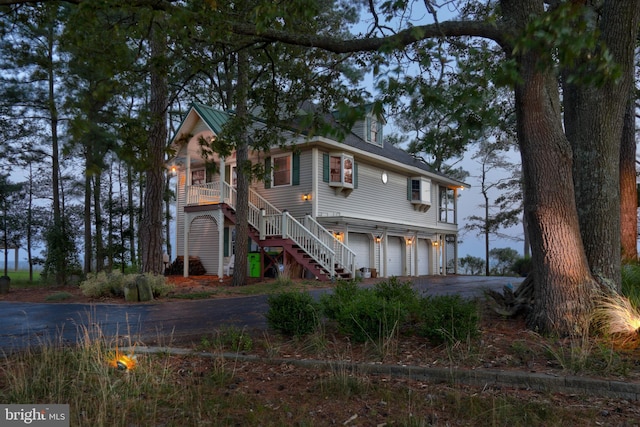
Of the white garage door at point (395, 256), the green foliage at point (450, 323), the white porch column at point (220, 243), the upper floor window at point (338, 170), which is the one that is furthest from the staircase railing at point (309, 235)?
the green foliage at point (450, 323)

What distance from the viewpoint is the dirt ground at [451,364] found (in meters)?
3.39

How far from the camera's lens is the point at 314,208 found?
18.4 metres

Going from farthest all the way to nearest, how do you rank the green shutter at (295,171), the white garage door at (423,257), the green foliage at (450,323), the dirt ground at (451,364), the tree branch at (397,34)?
the white garage door at (423,257) → the green shutter at (295,171) → the tree branch at (397,34) → the green foliage at (450,323) → the dirt ground at (451,364)

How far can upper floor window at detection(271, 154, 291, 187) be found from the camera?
19.6m

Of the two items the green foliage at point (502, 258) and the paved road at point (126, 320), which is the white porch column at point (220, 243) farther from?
the green foliage at point (502, 258)

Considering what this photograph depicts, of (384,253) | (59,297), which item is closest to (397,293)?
(59,297)

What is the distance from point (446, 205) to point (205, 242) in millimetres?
14172

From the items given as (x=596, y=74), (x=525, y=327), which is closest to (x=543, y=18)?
(x=596, y=74)

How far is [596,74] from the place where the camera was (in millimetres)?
3475

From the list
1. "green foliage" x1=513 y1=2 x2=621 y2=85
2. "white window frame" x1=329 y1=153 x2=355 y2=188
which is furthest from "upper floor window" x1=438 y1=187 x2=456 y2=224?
"green foliage" x1=513 y1=2 x2=621 y2=85

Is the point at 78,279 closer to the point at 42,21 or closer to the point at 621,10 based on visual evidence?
the point at 42,21

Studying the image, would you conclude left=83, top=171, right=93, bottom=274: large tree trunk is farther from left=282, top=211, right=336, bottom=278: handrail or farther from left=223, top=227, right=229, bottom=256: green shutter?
left=282, top=211, right=336, bottom=278: handrail

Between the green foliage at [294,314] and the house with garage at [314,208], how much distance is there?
10328 millimetres

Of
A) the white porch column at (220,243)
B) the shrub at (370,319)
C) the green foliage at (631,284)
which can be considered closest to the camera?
the shrub at (370,319)
